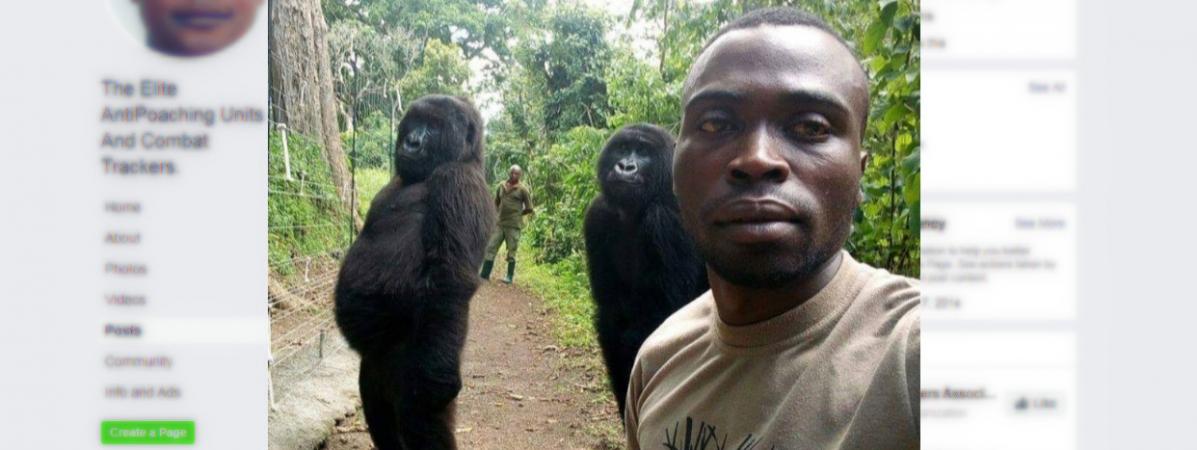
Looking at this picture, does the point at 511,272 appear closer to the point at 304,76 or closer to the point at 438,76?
the point at 438,76

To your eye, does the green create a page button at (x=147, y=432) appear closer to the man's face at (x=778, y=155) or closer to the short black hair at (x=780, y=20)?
the man's face at (x=778, y=155)

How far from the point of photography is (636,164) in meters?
1.57

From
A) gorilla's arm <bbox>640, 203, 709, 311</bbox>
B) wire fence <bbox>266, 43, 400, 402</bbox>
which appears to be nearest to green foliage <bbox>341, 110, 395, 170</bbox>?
wire fence <bbox>266, 43, 400, 402</bbox>

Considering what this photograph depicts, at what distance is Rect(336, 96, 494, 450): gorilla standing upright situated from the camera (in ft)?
4.91

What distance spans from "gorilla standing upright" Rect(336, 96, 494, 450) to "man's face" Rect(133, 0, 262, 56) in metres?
0.71

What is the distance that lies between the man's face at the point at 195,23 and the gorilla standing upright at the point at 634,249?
33.8 inches

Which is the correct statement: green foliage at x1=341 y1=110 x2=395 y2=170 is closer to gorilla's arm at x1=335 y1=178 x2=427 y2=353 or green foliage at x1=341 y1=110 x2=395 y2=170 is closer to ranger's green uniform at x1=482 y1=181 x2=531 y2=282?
gorilla's arm at x1=335 y1=178 x2=427 y2=353

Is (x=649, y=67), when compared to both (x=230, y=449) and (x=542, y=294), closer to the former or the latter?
(x=542, y=294)

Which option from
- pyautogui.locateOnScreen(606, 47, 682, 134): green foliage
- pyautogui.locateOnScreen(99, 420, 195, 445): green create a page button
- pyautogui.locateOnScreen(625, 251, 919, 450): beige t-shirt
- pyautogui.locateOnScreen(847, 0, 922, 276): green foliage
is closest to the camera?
pyautogui.locateOnScreen(625, 251, 919, 450): beige t-shirt

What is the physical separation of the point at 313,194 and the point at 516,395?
1.68 ft

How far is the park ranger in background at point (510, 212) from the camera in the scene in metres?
1.52

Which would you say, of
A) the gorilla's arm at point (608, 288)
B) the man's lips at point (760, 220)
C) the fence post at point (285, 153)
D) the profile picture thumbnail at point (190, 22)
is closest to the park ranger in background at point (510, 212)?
the gorilla's arm at point (608, 288)

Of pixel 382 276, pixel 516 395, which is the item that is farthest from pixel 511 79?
pixel 516 395

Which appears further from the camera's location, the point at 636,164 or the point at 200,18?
the point at 636,164
